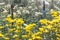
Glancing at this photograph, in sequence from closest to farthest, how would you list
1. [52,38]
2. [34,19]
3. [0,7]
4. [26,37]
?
[26,37] < [52,38] < [34,19] < [0,7]

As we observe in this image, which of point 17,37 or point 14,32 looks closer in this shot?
point 17,37

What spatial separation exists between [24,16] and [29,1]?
0.98 meters

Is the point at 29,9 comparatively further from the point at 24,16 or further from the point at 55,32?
the point at 55,32

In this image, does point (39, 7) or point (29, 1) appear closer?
point (39, 7)

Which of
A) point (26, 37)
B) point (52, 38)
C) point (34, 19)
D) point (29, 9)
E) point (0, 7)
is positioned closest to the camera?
point (26, 37)

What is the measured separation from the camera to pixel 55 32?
3.16 m

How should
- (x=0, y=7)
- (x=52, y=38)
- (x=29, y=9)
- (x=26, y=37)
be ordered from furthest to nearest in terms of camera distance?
1. (x=0, y=7)
2. (x=29, y=9)
3. (x=52, y=38)
4. (x=26, y=37)

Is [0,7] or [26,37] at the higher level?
[26,37]

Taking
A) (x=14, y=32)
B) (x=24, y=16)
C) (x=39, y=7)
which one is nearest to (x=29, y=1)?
(x=39, y=7)

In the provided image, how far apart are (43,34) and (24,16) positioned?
1622 mm

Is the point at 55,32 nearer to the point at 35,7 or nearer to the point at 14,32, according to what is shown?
the point at 14,32

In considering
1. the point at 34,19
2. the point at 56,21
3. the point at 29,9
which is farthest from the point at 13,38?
the point at 29,9

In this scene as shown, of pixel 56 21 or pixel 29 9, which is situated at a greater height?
pixel 56 21

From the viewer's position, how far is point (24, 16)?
4.75 metres
